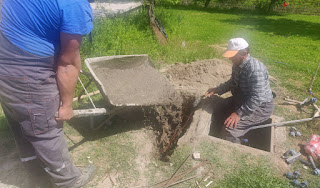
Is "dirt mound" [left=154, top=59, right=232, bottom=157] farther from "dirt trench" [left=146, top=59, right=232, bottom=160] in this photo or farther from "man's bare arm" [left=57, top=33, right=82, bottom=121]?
"man's bare arm" [left=57, top=33, right=82, bottom=121]

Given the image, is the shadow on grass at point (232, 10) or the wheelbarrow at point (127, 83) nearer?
the wheelbarrow at point (127, 83)

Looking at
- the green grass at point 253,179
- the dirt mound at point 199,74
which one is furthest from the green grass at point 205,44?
the green grass at point 253,179

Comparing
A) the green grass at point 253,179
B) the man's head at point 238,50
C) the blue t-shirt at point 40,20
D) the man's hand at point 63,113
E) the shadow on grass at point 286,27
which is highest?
the blue t-shirt at point 40,20

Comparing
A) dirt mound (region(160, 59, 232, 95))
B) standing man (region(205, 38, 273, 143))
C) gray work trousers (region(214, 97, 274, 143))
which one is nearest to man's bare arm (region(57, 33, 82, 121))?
standing man (region(205, 38, 273, 143))

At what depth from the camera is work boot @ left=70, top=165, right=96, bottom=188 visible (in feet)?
9.32

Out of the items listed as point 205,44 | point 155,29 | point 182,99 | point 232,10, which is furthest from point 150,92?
point 232,10

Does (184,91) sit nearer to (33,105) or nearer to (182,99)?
(182,99)

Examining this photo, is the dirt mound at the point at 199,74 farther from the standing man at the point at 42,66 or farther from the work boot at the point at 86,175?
the standing man at the point at 42,66

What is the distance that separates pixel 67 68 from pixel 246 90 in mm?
2759

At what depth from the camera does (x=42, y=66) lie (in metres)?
2.11

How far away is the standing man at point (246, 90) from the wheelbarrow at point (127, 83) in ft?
3.34

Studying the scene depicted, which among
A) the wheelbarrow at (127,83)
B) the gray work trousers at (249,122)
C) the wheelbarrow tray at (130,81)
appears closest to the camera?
the wheelbarrow at (127,83)

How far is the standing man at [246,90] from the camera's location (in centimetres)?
362

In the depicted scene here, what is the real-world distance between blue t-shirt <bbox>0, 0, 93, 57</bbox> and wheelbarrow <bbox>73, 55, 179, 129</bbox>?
1376 millimetres
